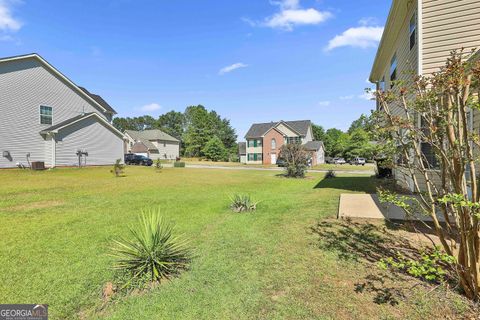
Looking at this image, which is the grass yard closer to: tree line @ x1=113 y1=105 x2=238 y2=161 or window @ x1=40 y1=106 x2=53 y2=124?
window @ x1=40 y1=106 x2=53 y2=124

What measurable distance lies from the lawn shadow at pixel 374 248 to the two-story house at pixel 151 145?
5245 cm

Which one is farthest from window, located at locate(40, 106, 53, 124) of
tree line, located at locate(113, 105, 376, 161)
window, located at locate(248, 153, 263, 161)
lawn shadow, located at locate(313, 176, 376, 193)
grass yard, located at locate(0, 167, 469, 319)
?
tree line, located at locate(113, 105, 376, 161)

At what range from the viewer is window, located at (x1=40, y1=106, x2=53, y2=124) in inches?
856

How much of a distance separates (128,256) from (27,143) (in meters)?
22.8

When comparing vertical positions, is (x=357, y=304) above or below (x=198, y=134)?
below

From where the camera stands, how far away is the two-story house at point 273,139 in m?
49.3

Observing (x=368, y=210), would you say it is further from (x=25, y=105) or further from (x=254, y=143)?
(x=254, y=143)

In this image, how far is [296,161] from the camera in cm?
2048

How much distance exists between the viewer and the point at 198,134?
66688 mm

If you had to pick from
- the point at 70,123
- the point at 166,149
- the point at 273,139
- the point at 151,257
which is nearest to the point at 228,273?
the point at 151,257

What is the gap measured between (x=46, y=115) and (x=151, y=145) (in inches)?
1308

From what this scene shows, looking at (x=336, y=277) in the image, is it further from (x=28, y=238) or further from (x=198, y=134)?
(x=198, y=134)

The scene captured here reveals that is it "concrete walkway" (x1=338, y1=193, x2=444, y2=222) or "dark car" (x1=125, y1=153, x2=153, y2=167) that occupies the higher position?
"dark car" (x1=125, y1=153, x2=153, y2=167)

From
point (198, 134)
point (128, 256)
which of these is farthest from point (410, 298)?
point (198, 134)
